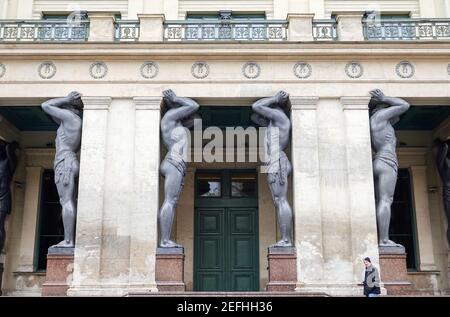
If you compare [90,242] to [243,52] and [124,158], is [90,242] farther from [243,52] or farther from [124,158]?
[243,52]

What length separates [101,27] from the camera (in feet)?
57.5

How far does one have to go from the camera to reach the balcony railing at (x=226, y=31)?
17703 millimetres

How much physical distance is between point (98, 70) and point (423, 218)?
39.4 feet

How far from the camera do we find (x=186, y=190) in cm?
2036

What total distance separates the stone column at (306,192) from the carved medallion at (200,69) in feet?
8.68

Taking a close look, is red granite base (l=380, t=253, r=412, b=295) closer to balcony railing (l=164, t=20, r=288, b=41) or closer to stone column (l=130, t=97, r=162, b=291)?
stone column (l=130, t=97, r=162, b=291)

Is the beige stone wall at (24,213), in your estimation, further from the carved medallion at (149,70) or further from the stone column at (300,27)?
the stone column at (300,27)

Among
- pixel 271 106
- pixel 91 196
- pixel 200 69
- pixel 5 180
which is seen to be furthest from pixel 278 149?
pixel 5 180

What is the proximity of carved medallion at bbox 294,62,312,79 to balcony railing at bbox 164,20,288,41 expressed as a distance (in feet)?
3.26

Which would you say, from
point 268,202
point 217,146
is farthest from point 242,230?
point 217,146

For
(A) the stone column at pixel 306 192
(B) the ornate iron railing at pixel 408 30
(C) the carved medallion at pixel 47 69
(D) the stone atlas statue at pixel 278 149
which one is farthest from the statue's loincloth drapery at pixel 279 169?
(C) the carved medallion at pixel 47 69

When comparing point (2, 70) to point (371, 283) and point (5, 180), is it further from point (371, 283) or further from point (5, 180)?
point (371, 283)
